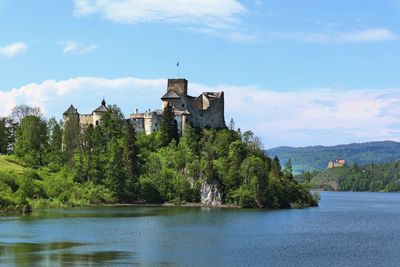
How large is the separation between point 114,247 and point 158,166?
6991 centimetres

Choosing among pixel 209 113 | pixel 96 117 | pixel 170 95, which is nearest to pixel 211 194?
pixel 209 113

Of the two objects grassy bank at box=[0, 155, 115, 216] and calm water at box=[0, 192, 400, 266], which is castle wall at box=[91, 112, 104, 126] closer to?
grassy bank at box=[0, 155, 115, 216]

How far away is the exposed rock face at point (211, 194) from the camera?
120 metres

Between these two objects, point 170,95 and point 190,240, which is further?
point 170,95

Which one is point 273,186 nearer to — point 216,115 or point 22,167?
point 216,115

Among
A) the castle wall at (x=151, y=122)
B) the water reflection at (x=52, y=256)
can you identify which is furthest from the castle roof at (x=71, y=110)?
the water reflection at (x=52, y=256)

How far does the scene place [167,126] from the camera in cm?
13012

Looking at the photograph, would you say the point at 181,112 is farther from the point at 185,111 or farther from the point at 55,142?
the point at 55,142

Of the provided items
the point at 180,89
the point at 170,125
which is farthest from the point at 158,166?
the point at 180,89

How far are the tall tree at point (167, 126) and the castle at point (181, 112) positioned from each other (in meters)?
2.52

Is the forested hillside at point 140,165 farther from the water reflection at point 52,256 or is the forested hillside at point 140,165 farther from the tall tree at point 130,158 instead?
the water reflection at point 52,256

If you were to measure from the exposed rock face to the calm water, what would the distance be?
23.8m

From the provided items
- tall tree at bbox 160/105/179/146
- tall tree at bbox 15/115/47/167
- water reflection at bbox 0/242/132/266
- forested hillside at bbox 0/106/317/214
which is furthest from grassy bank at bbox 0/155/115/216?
water reflection at bbox 0/242/132/266

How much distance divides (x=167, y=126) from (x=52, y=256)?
81.7m
